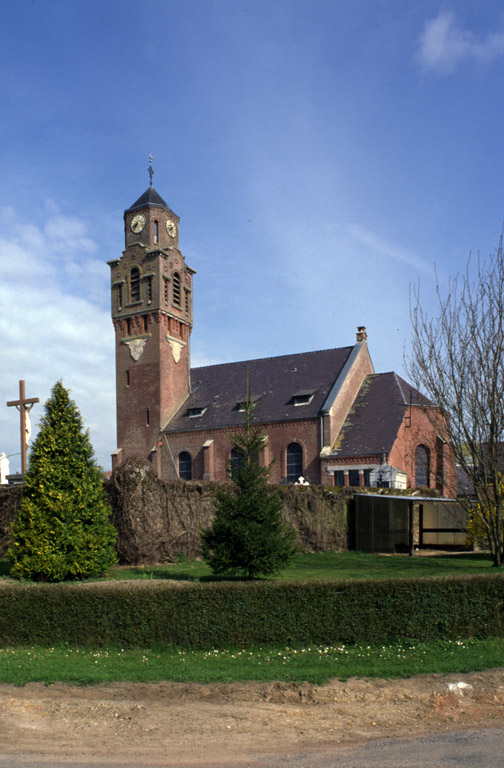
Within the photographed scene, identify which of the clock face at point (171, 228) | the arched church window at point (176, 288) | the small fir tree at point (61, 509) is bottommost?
the small fir tree at point (61, 509)

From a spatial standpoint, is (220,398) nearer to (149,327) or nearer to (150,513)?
(149,327)

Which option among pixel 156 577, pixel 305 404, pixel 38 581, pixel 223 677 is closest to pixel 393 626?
pixel 223 677

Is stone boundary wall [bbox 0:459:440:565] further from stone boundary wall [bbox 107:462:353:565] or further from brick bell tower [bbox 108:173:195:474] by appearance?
brick bell tower [bbox 108:173:195:474]

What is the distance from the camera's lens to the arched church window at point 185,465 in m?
46.3

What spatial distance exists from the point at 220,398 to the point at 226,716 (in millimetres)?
39781

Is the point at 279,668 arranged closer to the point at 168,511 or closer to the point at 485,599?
the point at 485,599

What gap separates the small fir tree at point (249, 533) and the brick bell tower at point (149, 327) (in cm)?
3083

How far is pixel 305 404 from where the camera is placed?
4356 cm

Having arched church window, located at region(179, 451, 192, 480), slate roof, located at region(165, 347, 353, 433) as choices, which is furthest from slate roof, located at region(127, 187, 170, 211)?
arched church window, located at region(179, 451, 192, 480)

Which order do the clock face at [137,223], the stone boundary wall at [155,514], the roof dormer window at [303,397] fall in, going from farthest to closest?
1. the clock face at [137,223]
2. the roof dormer window at [303,397]
3. the stone boundary wall at [155,514]

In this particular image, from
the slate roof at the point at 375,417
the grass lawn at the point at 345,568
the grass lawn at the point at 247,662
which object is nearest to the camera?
the grass lawn at the point at 247,662

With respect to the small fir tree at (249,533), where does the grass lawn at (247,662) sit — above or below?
below

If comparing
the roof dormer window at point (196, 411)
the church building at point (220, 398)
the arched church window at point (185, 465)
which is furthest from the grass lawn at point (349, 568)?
the roof dormer window at point (196, 411)

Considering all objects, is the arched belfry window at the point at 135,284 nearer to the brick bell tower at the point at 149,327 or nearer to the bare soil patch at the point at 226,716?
the brick bell tower at the point at 149,327
